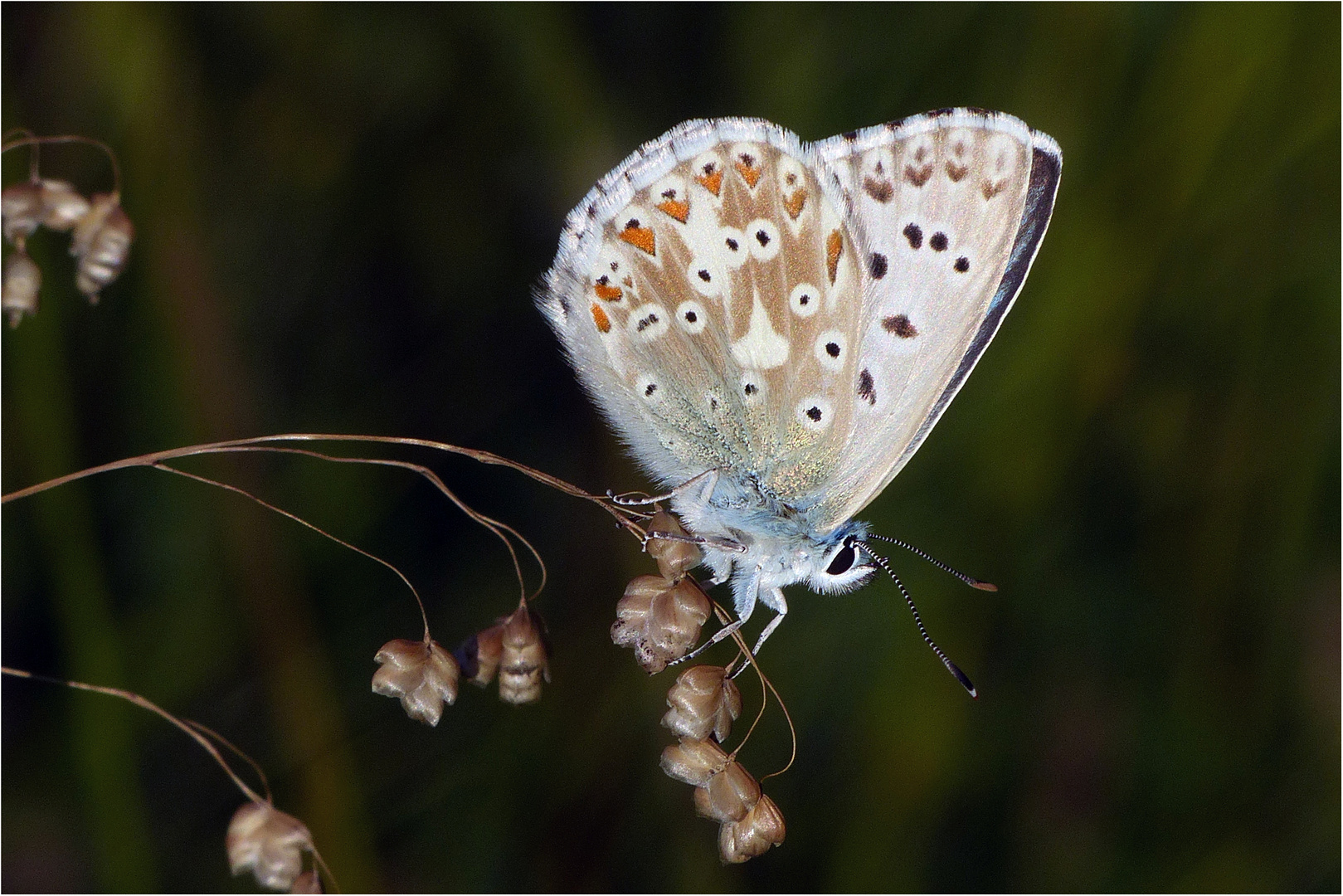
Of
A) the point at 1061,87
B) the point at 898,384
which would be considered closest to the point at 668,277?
the point at 898,384

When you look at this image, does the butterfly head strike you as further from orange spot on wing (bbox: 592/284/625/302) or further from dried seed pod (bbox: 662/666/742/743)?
orange spot on wing (bbox: 592/284/625/302)

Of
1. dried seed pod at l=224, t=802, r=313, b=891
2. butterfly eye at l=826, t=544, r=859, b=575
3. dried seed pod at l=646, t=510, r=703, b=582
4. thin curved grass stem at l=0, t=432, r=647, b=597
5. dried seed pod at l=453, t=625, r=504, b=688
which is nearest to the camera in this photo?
thin curved grass stem at l=0, t=432, r=647, b=597

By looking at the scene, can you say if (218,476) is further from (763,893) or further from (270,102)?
(763,893)

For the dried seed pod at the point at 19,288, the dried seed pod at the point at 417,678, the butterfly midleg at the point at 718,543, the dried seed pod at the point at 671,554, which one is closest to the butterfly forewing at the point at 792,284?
the butterfly midleg at the point at 718,543

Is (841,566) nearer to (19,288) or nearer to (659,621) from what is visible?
(659,621)

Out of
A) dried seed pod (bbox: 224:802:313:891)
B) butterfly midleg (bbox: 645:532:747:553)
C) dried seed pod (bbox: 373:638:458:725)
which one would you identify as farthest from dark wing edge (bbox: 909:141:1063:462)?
dried seed pod (bbox: 224:802:313:891)

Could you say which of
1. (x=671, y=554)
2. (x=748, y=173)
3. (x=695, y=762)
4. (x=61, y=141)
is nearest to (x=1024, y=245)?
(x=748, y=173)
